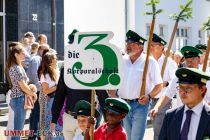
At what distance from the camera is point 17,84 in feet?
30.1

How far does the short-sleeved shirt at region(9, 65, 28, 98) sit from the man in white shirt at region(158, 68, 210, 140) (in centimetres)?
486

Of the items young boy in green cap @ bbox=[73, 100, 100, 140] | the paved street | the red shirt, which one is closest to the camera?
the red shirt

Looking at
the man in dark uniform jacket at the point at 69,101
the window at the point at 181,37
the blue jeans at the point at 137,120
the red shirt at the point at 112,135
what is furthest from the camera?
the window at the point at 181,37

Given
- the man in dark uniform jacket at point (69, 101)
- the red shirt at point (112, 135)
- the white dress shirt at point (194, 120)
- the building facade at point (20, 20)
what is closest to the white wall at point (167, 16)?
the building facade at point (20, 20)

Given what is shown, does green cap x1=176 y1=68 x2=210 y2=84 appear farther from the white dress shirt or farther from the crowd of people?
the white dress shirt

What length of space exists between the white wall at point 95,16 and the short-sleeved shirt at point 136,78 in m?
11.3

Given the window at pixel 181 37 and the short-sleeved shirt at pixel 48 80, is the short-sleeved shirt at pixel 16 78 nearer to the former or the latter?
the short-sleeved shirt at pixel 48 80

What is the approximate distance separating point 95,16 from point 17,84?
38.5ft

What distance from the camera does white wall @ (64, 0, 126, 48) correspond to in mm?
19266

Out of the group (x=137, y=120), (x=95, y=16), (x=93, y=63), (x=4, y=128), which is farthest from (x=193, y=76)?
(x=95, y=16)

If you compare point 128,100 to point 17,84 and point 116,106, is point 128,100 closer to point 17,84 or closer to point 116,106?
point 116,106

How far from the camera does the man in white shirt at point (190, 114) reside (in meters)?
4.39

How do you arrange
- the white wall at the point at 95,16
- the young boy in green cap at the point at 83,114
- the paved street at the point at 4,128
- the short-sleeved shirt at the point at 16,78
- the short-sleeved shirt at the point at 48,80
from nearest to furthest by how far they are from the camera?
the young boy in green cap at the point at 83,114
the short-sleeved shirt at the point at 48,80
the short-sleeved shirt at the point at 16,78
the paved street at the point at 4,128
the white wall at the point at 95,16

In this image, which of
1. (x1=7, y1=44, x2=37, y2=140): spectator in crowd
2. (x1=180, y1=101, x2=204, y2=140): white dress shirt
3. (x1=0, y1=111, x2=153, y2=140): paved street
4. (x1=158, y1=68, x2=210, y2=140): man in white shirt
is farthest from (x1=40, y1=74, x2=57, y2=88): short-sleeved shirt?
(x1=180, y1=101, x2=204, y2=140): white dress shirt
